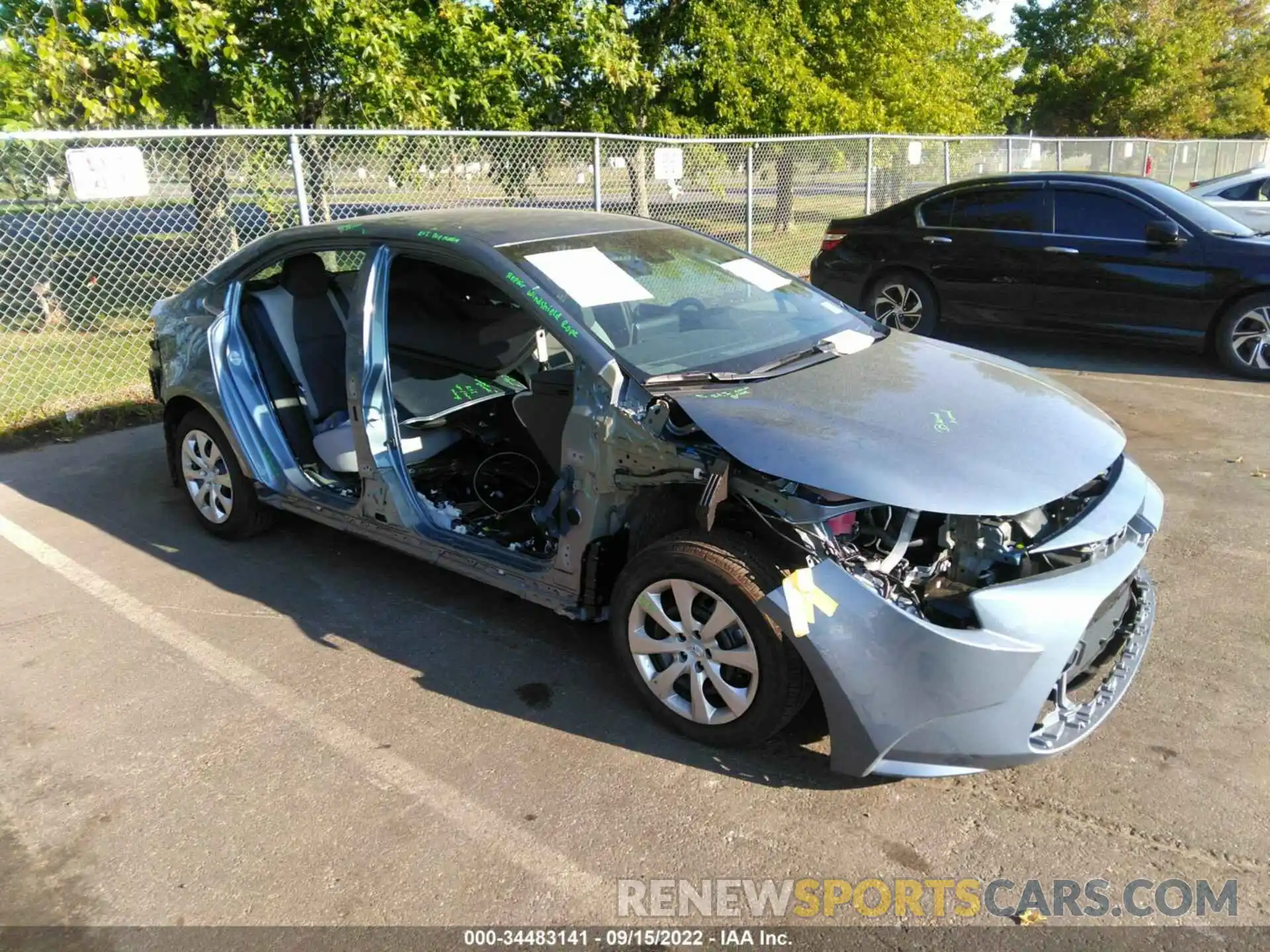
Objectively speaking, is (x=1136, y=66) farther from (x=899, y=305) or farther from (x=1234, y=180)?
(x=899, y=305)

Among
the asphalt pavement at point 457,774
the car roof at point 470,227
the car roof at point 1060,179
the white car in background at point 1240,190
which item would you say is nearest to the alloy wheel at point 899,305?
the car roof at point 1060,179

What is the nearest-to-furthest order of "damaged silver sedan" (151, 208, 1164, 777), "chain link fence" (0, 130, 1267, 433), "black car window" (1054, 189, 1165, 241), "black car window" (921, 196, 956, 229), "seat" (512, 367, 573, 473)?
"damaged silver sedan" (151, 208, 1164, 777), "seat" (512, 367, 573, 473), "chain link fence" (0, 130, 1267, 433), "black car window" (1054, 189, 1165, 241), "black car window" (921, 196, 956, 229)

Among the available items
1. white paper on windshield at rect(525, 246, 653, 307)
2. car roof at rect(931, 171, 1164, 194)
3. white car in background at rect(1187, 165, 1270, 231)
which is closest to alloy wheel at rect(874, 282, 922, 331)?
car roof at rect(931, 171, 1164, 194)

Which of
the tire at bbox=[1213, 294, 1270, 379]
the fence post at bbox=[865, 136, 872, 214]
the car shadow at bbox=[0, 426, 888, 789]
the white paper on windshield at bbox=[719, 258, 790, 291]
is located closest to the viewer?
the car shadow at bbox=[0, 426, 888, 789]

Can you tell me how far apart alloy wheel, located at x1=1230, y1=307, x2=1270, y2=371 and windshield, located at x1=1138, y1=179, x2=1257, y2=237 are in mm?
663

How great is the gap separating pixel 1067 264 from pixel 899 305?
62.1 inches

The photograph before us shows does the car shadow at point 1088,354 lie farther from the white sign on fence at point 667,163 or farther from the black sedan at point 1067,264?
the white sign on fence at point 667,163

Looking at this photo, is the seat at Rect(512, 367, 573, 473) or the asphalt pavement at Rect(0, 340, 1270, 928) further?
the seat at Rect(512, 367, 573, 473)

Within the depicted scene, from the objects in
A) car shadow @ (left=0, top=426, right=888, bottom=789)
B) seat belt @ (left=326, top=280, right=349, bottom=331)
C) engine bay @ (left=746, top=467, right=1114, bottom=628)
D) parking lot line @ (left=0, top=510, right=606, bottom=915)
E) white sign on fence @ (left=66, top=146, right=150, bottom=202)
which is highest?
white sign on fence @ (left=66, top=146, right=150, bottom=202)

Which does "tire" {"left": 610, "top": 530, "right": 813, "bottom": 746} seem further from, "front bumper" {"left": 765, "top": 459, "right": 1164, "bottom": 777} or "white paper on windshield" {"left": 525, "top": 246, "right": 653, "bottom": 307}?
"white paper on windshield" {"left": 525, "top": 246, "right": 653, "bottom": 307}

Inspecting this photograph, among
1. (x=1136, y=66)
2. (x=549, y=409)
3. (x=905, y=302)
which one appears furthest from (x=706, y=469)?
(x=1136, y=66)

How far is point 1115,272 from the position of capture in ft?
25.7

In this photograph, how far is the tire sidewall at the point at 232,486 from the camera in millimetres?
4773

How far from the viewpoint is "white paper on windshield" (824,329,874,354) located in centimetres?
383
